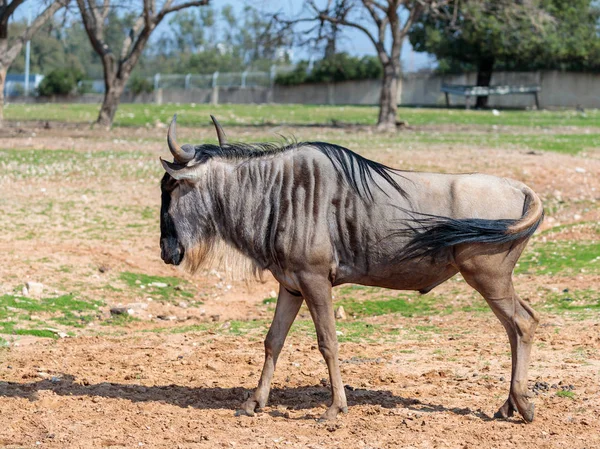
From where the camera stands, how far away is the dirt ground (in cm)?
633

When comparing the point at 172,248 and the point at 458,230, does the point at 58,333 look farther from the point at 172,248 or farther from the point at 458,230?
the point at 458,230

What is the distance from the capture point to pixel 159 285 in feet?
39.0

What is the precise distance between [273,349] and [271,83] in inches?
2315

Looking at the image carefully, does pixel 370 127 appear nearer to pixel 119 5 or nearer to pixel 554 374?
pixel 119 5

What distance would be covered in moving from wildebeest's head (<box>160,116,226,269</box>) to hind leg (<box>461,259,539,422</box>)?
2043 millimetres

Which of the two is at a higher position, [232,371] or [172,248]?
[172,248]

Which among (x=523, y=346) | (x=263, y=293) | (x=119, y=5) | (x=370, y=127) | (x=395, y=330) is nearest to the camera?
(x=523, y=346)

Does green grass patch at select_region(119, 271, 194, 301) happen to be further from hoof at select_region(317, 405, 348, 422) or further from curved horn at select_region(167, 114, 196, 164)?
hoof at select_region(317, 405, 348, 422)

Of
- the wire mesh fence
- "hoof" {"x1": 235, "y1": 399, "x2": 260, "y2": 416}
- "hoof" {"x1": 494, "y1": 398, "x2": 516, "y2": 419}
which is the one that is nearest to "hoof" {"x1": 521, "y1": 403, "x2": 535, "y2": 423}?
"hoof" {"x1": 494, "y1": 398, "x2": 516, "y2": 419}

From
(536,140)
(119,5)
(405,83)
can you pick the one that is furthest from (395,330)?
(405,83)

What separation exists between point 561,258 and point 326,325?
6.87m

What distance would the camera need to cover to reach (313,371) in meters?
8.10

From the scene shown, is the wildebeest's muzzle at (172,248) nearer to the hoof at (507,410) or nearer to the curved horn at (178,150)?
the curved horn at (178,150)

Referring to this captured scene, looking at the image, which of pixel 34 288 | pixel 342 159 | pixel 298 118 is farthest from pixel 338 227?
pixel 298 118
